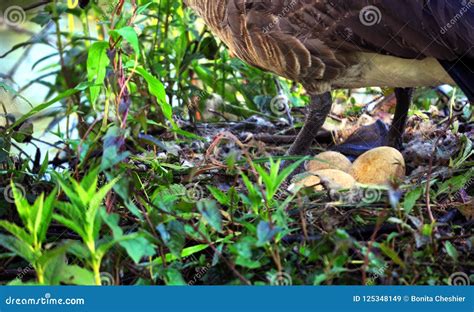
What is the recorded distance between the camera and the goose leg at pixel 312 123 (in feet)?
13.9

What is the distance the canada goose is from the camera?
11.6ft

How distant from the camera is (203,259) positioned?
2867mm

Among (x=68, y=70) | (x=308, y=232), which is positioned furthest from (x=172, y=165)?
(x=68, y=70)

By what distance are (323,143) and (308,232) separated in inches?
71.0

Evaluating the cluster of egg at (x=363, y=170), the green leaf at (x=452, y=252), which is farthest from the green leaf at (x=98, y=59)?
the green leaf at (x=452, y=252)

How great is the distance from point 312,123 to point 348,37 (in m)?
0.71

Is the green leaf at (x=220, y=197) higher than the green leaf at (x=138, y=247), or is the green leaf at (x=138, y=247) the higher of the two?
the green leaf at (x=138, y=247)

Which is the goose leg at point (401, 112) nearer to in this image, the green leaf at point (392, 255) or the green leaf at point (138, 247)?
the green leaf at point (392, 255)

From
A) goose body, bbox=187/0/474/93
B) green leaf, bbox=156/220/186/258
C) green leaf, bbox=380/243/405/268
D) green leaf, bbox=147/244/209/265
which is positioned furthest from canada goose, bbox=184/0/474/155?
green leaf, bbox=156/220/186/258

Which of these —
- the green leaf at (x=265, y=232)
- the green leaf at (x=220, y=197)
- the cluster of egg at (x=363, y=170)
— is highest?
the green leaf at (x=265, y=232)

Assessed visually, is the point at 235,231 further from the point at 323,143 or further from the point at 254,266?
the point at 323,143

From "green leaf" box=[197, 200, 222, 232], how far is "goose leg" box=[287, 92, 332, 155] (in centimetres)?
157

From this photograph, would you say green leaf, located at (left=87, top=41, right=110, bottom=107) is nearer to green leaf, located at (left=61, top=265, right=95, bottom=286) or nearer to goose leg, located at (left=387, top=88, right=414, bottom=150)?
green leaf, located at (left=61, top=265, right=95, bottom=286)

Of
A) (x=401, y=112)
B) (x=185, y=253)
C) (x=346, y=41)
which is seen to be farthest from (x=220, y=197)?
(x=401, y=112)
